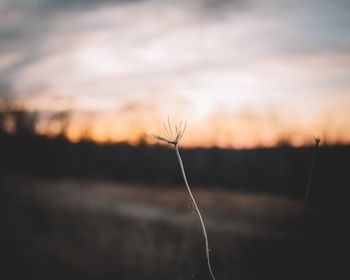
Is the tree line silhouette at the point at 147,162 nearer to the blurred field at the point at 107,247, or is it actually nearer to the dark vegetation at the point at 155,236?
the dark vegetation at the point at 155,236

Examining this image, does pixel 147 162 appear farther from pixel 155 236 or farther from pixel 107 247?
pixel 107 247

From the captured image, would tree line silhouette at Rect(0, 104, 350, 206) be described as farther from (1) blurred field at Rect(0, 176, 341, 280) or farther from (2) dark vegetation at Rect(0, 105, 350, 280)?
(1) blurred field at Rect(0, 176, 341, 280)

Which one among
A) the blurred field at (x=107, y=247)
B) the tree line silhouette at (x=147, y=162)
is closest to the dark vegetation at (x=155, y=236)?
the blurred field at (x=107, y=247)

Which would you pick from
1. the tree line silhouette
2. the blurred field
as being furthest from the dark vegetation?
the tree line silhouette

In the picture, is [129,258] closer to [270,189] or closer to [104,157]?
[270,189]

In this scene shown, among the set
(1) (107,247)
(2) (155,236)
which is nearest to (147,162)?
(2) (155,236)

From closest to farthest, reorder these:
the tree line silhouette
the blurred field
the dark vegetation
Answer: the dark vegetation → the blurred field → the tree line silhouette

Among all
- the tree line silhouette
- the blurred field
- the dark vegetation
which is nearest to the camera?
the dark vegetation

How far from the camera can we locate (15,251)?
32.2ft

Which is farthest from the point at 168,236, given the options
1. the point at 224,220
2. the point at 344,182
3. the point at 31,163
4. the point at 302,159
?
the point at 31,163

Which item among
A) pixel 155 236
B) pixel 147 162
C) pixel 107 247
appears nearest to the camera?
pixel 107 247

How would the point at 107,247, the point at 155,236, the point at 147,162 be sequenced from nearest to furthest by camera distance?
the point at 107,247 → the point at 155,236 → the point at 147,162

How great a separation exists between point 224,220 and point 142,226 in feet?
26.2

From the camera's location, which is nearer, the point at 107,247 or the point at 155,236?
the point at 107,247
